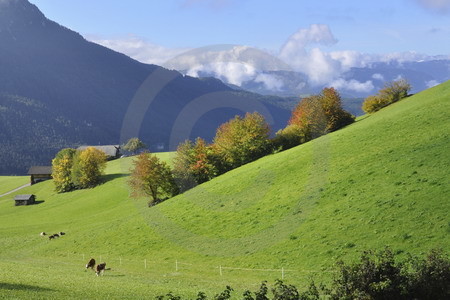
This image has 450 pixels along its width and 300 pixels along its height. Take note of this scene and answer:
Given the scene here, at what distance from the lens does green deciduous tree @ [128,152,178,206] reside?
88.3 meters

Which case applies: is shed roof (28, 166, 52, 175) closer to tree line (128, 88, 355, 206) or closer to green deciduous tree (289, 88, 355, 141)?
tree line (128, 88, 355, 206)

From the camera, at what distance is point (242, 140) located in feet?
312

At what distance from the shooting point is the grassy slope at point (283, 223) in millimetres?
37312

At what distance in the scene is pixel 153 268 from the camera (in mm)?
47844

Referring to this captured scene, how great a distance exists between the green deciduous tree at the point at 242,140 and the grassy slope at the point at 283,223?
17499mm

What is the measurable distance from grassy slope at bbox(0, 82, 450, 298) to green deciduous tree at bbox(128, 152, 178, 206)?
12748 mm

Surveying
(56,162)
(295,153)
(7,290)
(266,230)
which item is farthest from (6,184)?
(7,290)

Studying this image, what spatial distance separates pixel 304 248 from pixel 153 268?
16908 mm

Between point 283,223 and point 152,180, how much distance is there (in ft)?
148

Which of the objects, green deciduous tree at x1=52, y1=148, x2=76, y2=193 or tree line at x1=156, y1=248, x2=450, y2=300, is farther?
green deciduous tree at x1=52, y1=148, x2=76, y2=193

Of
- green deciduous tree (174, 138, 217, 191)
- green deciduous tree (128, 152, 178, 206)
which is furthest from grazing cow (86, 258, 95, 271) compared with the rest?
green deciduous tree (174, 138, 217, 191)

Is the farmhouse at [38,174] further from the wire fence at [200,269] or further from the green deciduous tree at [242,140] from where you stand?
the wire fence at [200,269]

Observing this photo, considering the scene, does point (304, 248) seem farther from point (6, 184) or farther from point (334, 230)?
point (6, 184)

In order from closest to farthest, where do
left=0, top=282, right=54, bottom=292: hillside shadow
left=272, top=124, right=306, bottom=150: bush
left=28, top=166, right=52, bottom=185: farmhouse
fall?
left=0, top=282, right=54, bottom=292: hillside shadow → left=272, top=124, right=306, bottom=150: bush → left=28, top=166, right=52, bottom=185: farmhouse
